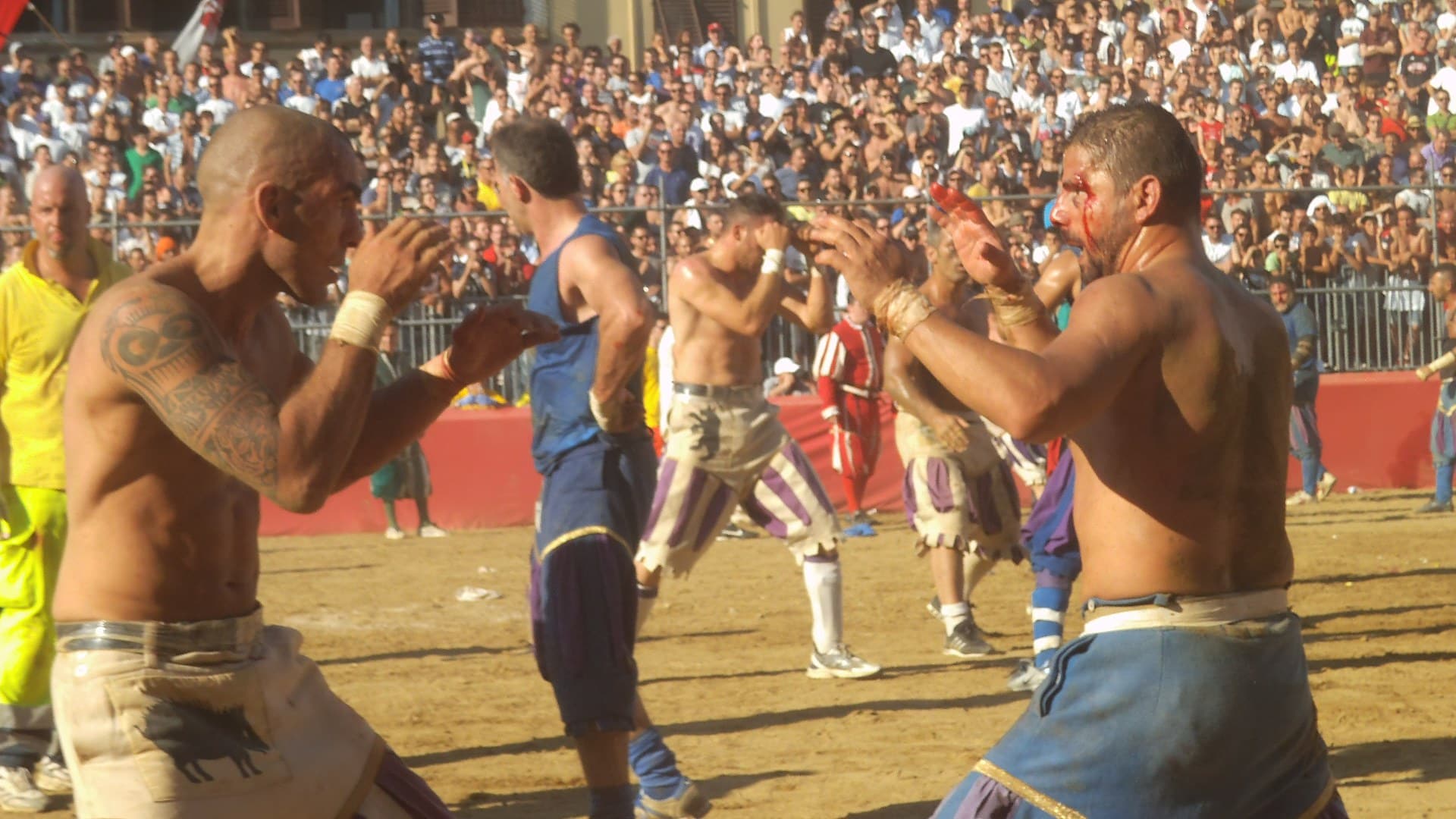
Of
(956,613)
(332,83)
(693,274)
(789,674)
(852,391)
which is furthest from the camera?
(332,83)

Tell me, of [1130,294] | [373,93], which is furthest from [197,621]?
[373,93]

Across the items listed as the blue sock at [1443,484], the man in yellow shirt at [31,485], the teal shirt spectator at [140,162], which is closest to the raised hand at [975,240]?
the man in yellow shirt at [31,485]

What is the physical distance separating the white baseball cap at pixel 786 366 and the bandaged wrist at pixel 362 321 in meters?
12.1

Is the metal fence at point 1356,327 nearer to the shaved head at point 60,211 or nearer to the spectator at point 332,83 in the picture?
the spectator at point 332,83

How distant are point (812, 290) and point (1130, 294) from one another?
592 centimetres

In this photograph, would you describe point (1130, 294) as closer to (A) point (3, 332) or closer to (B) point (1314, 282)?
(A) point (3, 332)

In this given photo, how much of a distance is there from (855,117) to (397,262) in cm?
1612

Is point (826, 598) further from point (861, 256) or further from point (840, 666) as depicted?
point (861, 256)

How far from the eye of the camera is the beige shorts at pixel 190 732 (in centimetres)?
315

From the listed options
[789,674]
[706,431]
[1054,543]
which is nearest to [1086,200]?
[1054,543]

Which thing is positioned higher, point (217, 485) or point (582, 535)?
point (217, 485)

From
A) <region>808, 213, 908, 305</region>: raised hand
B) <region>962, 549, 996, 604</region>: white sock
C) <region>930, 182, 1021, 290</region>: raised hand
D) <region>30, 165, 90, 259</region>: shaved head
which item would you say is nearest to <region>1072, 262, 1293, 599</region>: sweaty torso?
<region>930, 182, 1021, 290</region>: raised hand

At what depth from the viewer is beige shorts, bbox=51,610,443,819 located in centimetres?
315

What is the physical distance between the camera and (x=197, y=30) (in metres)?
21.3
